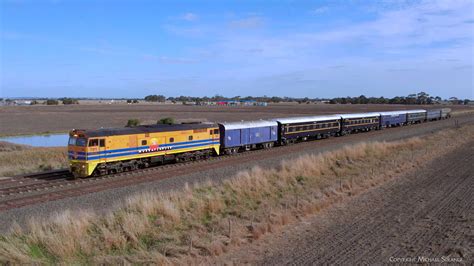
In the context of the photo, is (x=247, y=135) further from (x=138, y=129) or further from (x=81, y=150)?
(x=81, y=150)

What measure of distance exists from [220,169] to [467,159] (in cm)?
1929

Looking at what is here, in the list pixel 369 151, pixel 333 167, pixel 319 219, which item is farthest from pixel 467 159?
pixel 319 219

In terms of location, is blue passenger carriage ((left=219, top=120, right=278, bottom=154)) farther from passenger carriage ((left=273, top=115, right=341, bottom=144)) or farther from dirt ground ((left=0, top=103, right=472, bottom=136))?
dirt ground ((left=0, top=103, right=472, bottom=136))

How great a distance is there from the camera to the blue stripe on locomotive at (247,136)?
3403 cm

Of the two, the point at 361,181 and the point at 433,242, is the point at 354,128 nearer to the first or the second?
the point at 361,181

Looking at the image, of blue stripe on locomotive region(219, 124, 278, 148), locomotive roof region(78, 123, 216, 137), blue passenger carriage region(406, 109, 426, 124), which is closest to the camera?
locomotive roof region(78, 123, 216, 137)

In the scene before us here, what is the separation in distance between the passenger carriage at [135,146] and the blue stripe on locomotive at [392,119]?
38999 mm

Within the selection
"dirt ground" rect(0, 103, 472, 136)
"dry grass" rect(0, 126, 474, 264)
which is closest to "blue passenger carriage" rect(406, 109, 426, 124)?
"dirt ground" rect(0, 103, 472, 136)

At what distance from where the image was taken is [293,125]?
42406 millimetres

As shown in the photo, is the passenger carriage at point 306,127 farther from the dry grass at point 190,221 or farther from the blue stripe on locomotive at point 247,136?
the dry grass at point 190,221

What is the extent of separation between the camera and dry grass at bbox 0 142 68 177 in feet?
92.6

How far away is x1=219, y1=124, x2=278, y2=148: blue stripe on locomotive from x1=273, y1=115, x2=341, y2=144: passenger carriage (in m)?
1.41

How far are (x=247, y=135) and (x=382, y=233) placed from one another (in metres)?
23.6

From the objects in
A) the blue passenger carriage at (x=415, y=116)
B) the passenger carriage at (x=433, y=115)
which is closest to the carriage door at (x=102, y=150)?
the blue passenger carriage at (x=415, y=116)
